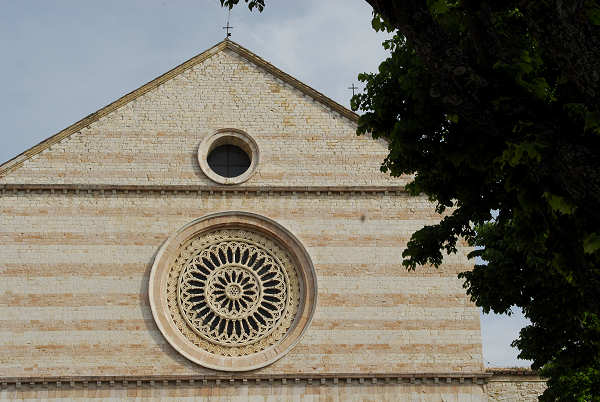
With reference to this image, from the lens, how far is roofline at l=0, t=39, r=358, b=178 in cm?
1705

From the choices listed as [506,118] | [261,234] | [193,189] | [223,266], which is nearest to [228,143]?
[193,189]

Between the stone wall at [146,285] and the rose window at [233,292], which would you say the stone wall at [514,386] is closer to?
the stone wall at [146,285]

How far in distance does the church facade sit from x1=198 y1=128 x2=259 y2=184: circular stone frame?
5 cm

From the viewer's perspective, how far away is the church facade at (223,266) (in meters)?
15.6

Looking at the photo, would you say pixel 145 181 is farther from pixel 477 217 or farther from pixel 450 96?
pixel 450 96

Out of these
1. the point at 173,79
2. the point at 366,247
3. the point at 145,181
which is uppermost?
the point at 173,79

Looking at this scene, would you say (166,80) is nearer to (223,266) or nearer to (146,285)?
(223,266)

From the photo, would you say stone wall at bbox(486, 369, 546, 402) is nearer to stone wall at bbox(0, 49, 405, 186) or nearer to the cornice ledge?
the cornice ledge

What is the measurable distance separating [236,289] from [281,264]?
1.07 meters

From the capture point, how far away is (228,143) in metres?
17.9

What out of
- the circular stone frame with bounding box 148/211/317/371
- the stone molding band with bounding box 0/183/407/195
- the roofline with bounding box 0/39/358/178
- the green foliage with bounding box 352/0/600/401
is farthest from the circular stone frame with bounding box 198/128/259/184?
the green foliage with bounding box 352/0/600/401

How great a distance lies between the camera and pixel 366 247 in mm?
16719

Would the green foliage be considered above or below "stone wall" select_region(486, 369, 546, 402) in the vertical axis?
below

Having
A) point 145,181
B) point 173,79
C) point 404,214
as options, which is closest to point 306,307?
point 404,214
